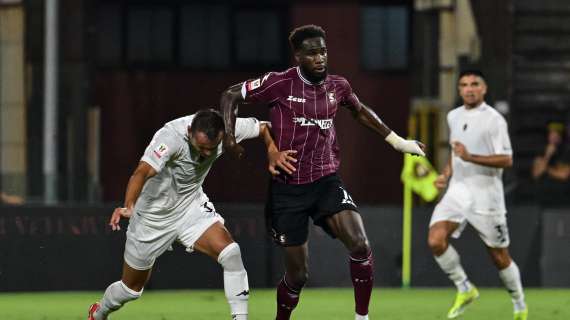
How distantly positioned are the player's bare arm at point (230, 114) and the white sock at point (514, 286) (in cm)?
324

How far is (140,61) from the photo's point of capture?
82.3ft

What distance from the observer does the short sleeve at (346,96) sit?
33.6 feet

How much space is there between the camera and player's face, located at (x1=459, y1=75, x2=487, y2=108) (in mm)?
12453

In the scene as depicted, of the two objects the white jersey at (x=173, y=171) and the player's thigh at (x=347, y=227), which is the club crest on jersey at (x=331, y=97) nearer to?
the white jersey at (x=173, y=171)

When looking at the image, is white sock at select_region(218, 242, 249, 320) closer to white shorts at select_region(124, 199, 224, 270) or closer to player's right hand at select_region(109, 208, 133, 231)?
white shorts at select_region(124, 199, 224, 270)

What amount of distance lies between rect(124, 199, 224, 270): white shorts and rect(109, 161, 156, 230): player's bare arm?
2.00ft

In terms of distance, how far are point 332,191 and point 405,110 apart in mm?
14646

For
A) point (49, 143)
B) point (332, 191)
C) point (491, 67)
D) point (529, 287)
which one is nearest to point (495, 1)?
point (491, 67)

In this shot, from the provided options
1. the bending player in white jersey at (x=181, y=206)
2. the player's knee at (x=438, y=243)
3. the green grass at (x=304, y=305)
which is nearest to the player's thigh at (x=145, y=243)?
the bending player in white jersey at (x=181, y=206)

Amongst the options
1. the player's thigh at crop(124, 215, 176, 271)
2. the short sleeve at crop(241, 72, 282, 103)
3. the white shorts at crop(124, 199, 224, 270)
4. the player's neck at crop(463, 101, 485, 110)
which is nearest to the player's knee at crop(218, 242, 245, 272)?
the white shorts at crop(124, 199, 224, 270)

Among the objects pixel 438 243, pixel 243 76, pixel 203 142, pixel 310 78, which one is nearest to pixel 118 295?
pixel 203 142

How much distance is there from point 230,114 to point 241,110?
1421 centimetres

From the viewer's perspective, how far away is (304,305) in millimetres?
14188

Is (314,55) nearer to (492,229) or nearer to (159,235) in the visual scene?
(159,235)
